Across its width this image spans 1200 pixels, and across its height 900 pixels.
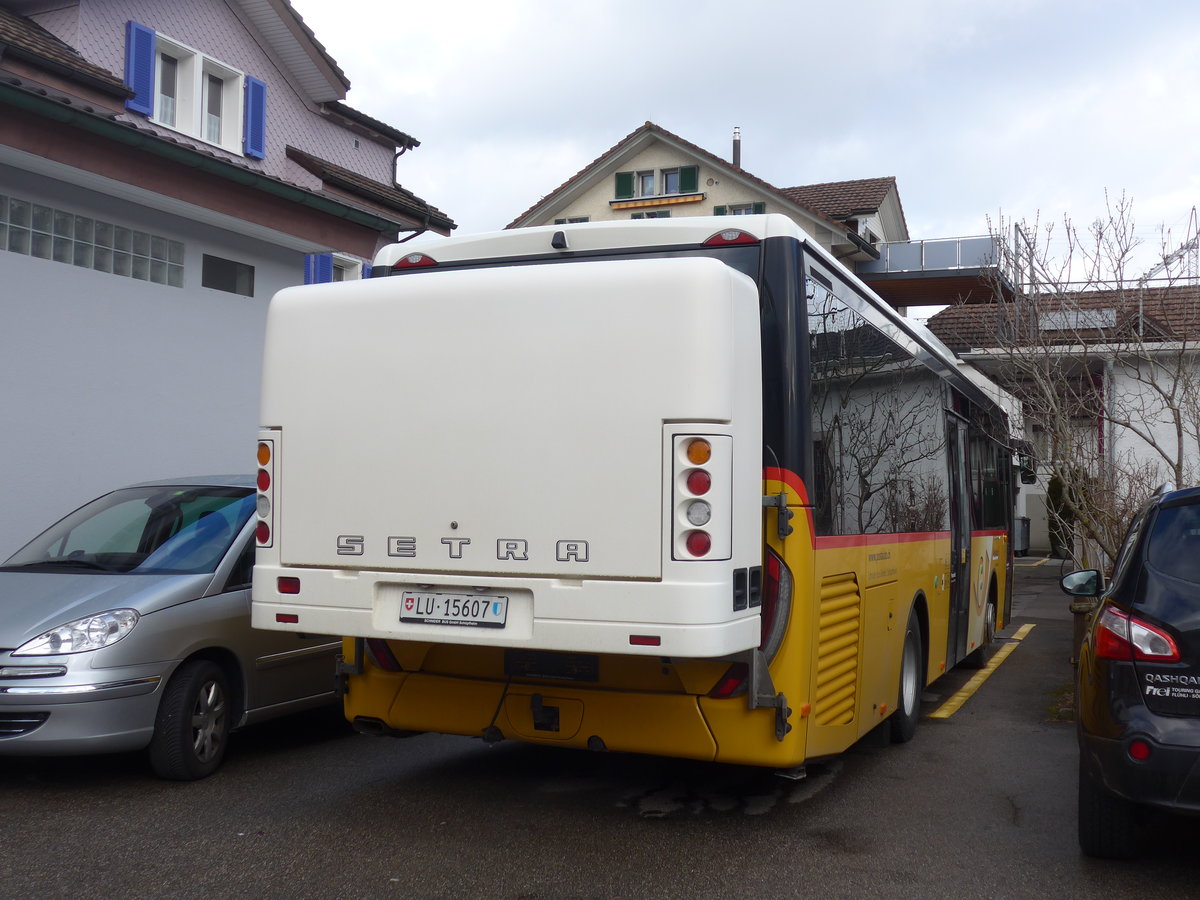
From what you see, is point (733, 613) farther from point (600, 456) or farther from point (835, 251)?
point (835, 251)

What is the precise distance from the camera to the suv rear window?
471cm

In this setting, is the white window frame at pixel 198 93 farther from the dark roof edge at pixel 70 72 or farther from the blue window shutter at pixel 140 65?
the dark roof edge at pixel 70 72

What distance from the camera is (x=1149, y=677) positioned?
4574 mm

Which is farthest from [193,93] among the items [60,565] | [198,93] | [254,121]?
[60,565]

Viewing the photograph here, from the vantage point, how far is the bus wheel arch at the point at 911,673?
782 cm

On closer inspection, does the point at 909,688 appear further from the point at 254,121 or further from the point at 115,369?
the point at 254,121

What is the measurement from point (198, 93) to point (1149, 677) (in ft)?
50.6

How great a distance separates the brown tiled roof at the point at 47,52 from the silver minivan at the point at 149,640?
22.6 feet

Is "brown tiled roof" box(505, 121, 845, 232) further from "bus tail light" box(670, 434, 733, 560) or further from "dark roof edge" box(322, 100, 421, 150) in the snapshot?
"bus tail light" box(670, 434, 733, 560)

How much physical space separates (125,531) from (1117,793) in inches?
224

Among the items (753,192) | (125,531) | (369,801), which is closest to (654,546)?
(369,801)

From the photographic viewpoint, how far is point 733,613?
4.91 metres

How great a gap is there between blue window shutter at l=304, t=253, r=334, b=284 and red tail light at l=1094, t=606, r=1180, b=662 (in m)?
12.0

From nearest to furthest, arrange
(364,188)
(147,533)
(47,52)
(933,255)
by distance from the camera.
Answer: (147,533) < (47,52) < (364,188) < (933,255)
